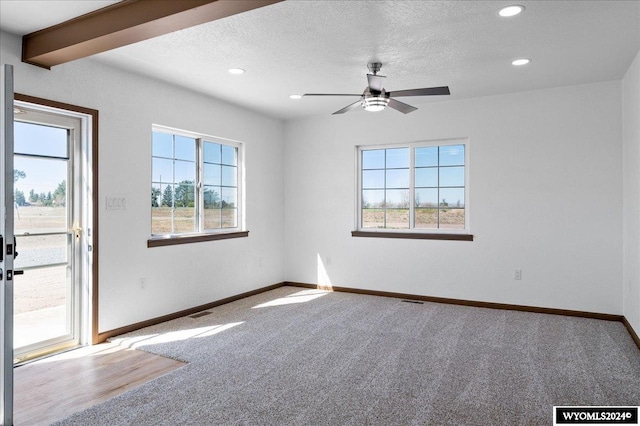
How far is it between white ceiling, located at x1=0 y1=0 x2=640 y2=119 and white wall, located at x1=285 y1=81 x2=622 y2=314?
402 mm

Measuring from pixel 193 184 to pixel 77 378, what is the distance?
2500mm

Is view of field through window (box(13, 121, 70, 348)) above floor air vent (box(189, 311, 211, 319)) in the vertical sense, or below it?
above

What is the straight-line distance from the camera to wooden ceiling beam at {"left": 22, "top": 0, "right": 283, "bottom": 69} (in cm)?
234

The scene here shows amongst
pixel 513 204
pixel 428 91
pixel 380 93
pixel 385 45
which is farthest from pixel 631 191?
pixel 385 45

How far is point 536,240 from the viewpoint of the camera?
474cm

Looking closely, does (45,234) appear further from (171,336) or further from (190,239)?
(190,239)

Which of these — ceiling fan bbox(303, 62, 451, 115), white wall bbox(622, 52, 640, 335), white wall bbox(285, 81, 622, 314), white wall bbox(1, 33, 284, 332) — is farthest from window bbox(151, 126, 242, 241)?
white wall bbox(622, 52, 640, 335)

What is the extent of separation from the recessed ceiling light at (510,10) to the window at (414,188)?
2.49 m

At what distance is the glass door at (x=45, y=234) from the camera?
3.32 meters

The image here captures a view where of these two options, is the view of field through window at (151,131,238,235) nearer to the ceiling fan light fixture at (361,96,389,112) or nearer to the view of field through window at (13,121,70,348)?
the view of field through window at (13,121,70,348)

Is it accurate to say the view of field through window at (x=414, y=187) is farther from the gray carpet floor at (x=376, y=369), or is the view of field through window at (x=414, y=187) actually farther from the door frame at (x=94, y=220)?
the door frame at (x=94, y=220)

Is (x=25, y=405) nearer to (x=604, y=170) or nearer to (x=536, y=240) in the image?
(x=536, y=240)

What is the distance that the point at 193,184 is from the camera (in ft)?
16.2

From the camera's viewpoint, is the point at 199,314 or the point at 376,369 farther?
the point at 199,314
